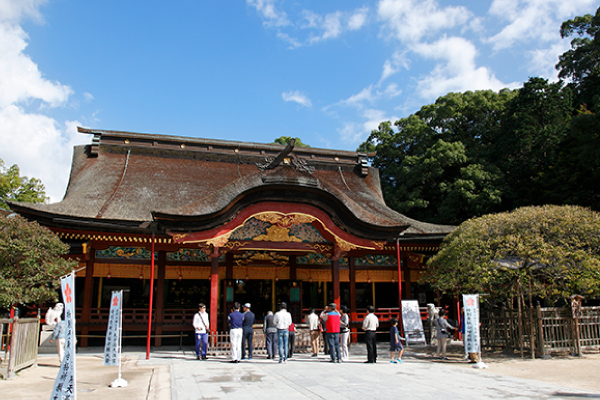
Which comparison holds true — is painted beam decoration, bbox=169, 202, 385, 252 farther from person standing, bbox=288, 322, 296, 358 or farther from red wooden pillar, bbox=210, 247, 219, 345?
person standing, bbox=288, 322, 296, 358

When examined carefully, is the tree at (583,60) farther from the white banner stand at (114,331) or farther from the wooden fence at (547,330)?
the white banner stand at (114,331)

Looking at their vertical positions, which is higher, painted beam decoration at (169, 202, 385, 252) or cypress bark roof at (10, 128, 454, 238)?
cypress bark roof at (10, 128, 454, 238)

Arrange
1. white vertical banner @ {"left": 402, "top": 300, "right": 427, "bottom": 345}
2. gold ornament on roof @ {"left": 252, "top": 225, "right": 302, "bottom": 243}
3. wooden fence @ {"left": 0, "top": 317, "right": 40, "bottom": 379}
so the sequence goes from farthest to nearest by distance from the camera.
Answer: gold ornament on roof @ {"left": 252, "top": 225, "right": 302, "bottom": 243}
white vertical banner @ {"left": 402, "top": 300, "right": 427, "bottom": 345}
wooden fence @ {"left": 0, "top": 317, "right": 40, "bottom": 379}

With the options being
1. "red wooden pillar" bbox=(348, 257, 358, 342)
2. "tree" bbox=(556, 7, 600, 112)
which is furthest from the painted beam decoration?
"tree" bbox=(556, 7, 600, 112)

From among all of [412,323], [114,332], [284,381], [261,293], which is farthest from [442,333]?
[114,332]

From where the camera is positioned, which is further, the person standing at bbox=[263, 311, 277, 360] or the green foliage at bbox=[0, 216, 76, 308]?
the person standing at bbox=[263, 311, 277, 360]

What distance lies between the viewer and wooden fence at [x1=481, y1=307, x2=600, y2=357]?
12008 millimetres

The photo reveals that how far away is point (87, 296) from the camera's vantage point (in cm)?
1489

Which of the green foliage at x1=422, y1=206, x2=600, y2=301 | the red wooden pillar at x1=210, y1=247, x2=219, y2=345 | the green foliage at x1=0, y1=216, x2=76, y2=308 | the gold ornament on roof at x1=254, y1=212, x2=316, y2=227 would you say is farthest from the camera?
the gold ornament on roof at x1=254, y1=212, x2=316, y2=227

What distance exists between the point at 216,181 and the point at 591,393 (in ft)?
49.2

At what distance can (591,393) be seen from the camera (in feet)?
24.7

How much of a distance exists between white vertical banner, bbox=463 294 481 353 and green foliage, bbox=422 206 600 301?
805mm

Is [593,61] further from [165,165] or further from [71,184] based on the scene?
[71,184]

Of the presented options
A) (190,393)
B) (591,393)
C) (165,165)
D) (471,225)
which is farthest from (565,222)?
(165,165)
